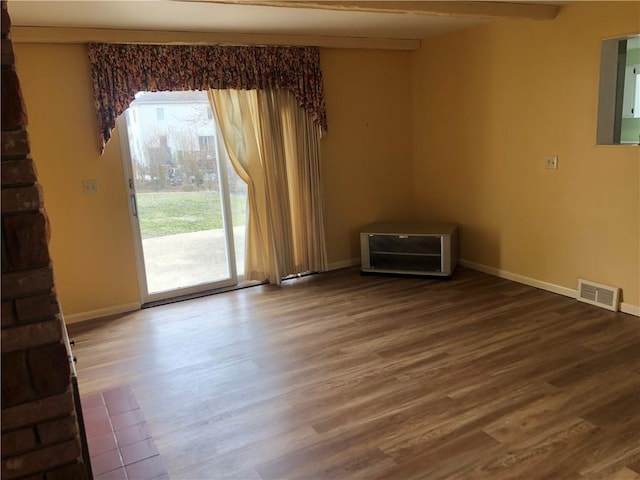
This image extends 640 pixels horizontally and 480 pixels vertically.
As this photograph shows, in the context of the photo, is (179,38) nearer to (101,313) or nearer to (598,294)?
(101,313)

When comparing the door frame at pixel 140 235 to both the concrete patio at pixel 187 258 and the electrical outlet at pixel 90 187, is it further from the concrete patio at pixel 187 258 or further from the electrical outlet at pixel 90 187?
the electrical outlet at pixel 90 187

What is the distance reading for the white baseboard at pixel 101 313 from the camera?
417 cm

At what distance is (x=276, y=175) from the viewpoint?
4.77 metres

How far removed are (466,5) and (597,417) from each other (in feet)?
8.47

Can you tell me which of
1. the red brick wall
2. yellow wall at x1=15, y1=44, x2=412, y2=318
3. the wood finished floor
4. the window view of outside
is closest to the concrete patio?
the window view of outside

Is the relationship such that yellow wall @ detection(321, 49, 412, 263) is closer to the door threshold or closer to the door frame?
the door threshold

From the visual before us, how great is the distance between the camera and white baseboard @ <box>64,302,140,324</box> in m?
4.17

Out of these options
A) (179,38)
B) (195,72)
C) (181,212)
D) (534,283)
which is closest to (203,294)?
(181,212)

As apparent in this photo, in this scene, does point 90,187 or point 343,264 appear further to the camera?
point 343,264

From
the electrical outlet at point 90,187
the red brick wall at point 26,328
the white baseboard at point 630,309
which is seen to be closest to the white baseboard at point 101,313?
the electrical outlet at point 90,187

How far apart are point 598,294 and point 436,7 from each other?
2.42m

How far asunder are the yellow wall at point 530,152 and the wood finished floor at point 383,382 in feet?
1.51

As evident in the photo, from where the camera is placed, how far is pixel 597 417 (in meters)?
2.49

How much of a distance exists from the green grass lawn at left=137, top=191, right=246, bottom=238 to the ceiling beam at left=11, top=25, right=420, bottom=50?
1.23 meters
